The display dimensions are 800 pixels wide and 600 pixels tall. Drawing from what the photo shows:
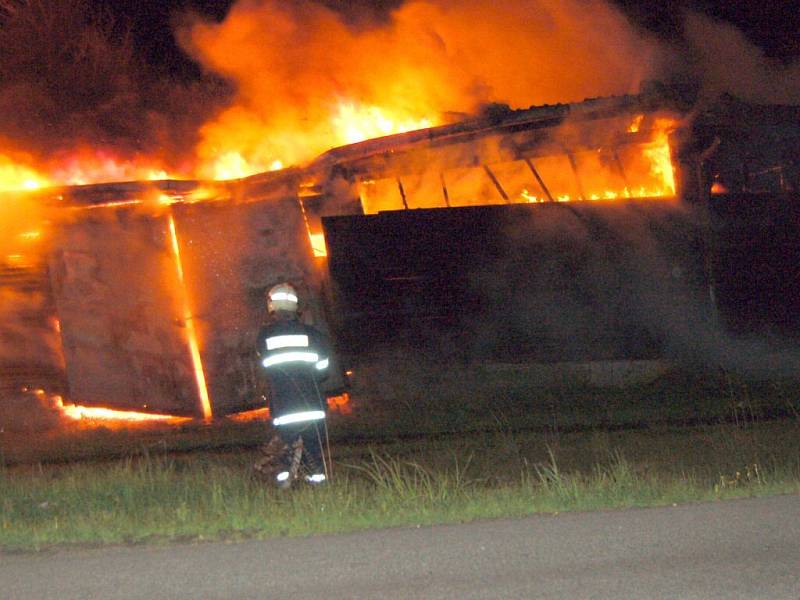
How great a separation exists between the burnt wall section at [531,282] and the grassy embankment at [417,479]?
139 centimetres

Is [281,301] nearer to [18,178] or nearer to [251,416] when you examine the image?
[251,416]

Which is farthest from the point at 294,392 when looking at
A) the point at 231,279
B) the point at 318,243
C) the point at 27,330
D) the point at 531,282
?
the point at 27,330

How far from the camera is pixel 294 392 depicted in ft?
25.2

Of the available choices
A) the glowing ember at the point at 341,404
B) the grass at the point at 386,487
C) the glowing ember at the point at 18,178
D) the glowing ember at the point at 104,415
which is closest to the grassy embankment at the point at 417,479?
the grass at the point at 386,487

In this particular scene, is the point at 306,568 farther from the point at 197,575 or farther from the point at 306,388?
the point at 306,388

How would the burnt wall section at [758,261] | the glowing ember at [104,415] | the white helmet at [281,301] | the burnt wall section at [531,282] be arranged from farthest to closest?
the burnt wall section at [758,261] → the burnt wall section at [531,282] → the glowing ember at [104,415] → the white helmet at [281,301]

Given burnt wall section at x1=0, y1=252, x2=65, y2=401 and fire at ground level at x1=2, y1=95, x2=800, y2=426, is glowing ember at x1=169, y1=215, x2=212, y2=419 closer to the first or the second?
fire at ground level at x1=2, y1=95, x2=800, y2=426

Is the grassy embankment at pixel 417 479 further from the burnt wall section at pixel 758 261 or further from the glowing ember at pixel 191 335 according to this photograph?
the burnt wall section at pixel 758 261

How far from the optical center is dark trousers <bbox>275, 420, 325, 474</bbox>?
767 cm

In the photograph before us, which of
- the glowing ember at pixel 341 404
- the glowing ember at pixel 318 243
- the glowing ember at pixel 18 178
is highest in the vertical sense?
the glowing ember at pixel 18 178

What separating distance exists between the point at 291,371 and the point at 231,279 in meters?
4.35

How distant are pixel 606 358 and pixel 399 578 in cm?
834

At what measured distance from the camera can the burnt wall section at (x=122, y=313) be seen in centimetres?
1159

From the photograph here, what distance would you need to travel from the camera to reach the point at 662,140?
42.7 ft
